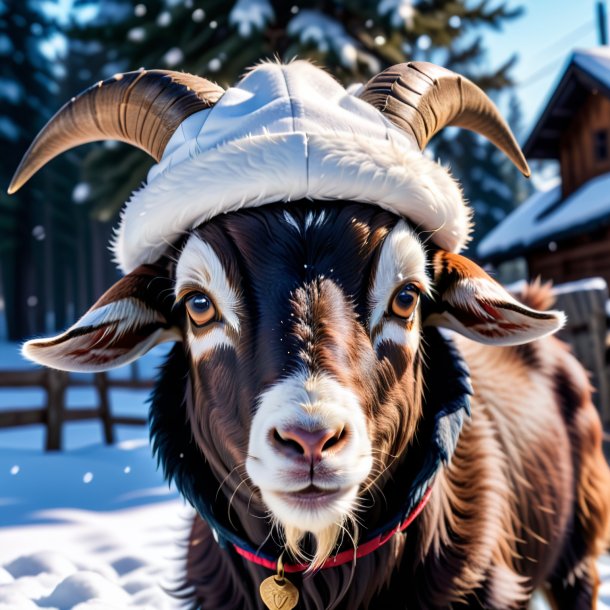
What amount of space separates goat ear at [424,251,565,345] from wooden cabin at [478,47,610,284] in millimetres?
11453

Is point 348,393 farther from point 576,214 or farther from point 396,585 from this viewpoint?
point 576,214

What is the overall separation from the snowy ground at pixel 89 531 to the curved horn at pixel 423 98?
1.46 meters

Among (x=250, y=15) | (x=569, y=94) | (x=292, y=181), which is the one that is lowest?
(x=292, y=181)

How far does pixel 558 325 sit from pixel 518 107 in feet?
181

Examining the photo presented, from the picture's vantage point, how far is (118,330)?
2.13 metres

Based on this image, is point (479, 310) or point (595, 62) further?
point (595, 62)

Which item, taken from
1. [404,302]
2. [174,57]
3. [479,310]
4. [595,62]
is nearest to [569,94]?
[595,62]

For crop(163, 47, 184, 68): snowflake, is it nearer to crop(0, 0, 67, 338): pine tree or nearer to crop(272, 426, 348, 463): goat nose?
crop(272, 426, 348, 463): goat nose

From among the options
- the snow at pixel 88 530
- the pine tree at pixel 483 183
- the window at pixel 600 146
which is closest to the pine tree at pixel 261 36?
the window at pixel 600 146

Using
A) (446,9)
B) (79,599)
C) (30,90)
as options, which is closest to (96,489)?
(79,599)

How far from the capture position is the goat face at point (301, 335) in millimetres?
1514

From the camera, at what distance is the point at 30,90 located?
855 inches

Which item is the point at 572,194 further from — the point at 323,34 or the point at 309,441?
the point at 309,441

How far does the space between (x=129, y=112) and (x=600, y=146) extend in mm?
15143
